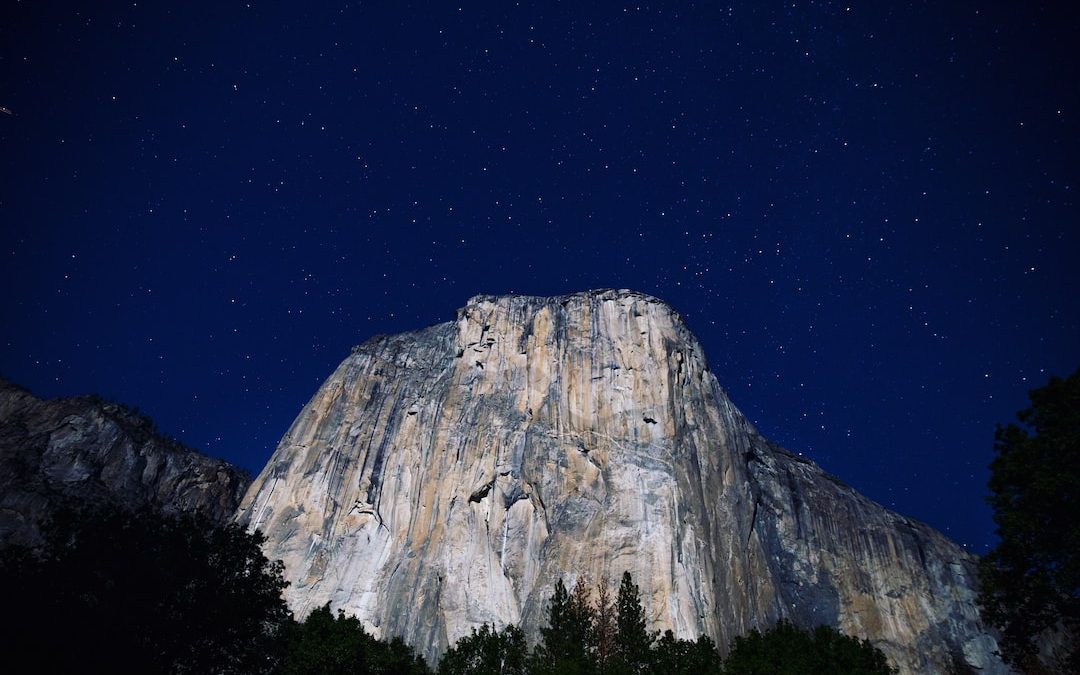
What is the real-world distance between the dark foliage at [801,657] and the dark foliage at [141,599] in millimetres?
20013

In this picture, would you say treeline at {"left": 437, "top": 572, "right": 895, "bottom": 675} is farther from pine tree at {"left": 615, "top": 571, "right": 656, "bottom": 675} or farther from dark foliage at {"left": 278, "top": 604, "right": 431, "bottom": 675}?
dark foliage at {"left": 278, "top": 604, "right": 431, "bottom": 675}

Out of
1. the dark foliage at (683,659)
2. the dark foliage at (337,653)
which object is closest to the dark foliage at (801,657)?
the dark foliage at (683,659)

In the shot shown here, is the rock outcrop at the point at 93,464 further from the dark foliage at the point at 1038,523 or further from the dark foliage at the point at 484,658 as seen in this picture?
the dark foliage at the point at 1038,523

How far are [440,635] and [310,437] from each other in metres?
26.8

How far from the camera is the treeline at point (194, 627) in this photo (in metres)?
18.8

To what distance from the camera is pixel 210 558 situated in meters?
24.1

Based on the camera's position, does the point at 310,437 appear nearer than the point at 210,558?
No


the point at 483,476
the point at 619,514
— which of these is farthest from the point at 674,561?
the point at 483,476

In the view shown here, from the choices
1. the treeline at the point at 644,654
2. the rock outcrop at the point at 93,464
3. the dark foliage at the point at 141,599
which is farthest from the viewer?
the rock outcrop at the point at 93,464

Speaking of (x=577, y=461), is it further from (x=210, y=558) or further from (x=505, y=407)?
(x=210, y=558)

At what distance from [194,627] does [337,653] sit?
6.49 m

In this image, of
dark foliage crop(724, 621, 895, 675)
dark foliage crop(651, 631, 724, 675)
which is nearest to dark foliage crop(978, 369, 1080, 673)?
dark foliage crop(724, 621, 895, 675)

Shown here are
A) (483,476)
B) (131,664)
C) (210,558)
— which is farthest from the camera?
(483,476)

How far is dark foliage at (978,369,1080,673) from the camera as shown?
1562cm
